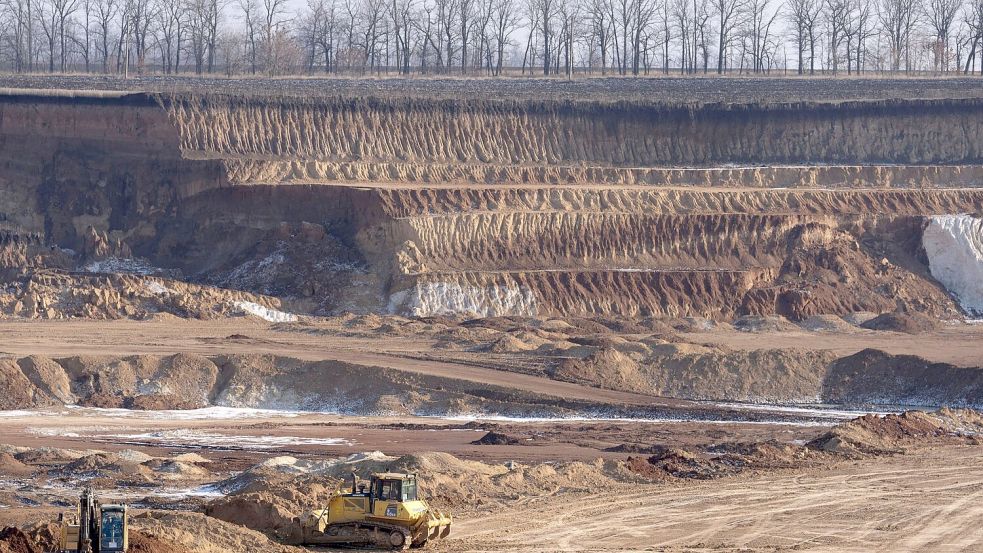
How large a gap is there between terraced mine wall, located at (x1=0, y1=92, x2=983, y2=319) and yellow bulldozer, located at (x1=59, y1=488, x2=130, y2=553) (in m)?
32.5

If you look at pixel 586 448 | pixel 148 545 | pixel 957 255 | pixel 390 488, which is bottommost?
pixel 586 448

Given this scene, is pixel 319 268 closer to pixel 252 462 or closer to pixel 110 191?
pixel 110 191

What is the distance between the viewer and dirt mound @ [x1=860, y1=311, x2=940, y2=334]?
4950 cm

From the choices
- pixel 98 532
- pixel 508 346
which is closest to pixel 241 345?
pixel 508 346

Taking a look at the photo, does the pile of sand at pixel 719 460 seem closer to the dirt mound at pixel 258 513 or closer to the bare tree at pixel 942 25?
the dirt mound at pixel 258 513

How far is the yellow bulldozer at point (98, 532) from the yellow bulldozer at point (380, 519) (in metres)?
5.05

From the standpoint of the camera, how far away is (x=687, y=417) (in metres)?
38.1

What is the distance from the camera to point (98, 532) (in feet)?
58.0

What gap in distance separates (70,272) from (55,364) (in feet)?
42.5

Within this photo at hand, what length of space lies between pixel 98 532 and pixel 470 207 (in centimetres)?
3742

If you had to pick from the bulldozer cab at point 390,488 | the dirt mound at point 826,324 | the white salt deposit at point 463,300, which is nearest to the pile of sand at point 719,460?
the bulldozer cab at point 390,488

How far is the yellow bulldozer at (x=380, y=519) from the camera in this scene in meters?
22.0

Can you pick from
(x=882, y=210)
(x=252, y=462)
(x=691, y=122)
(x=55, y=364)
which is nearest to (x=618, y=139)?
(x=691, y=122)

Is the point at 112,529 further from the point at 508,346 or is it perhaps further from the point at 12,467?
the point at 508,346
